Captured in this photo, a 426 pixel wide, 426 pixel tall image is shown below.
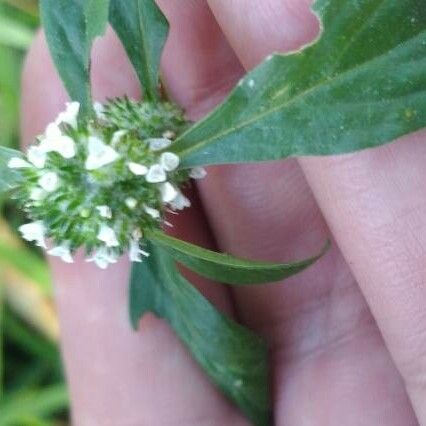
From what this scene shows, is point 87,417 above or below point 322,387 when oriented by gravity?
above

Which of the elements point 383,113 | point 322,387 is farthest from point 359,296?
point 383,113

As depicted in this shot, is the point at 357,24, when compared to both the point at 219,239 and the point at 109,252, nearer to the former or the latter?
the point at 109,252

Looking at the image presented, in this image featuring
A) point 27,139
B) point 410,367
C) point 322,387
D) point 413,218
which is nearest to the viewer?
point 413,218

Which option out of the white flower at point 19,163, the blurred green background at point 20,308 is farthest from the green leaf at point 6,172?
the blurred green background at point 20,308

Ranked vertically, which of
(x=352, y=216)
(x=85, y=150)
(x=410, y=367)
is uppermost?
(x=85, y=150)

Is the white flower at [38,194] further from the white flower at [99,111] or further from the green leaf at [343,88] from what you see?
the green leaf at [343,88]

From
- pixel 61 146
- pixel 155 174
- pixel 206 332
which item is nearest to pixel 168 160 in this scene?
pixel 155 174

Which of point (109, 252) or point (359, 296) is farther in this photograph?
point (359, 296)
